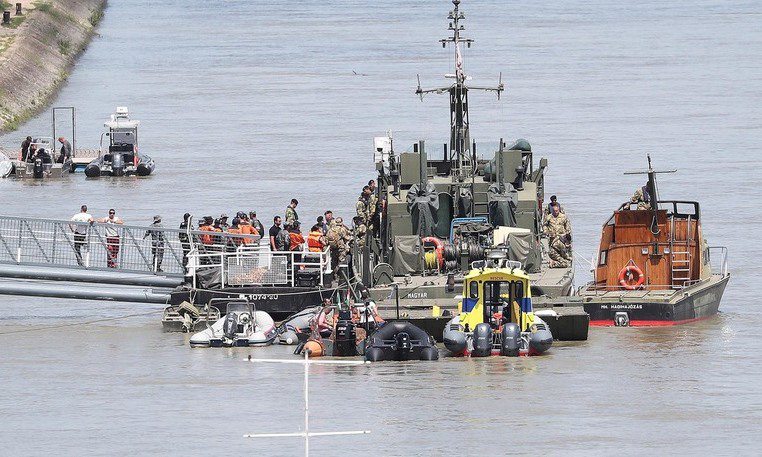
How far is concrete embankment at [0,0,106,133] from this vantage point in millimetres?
90938

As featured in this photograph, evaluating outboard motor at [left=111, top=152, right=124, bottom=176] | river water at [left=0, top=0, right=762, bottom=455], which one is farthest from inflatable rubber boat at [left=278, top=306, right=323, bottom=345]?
outboard motor at [left=111, top=152, right=124, bottom=176]

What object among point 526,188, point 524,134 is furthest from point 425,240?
point 524,134

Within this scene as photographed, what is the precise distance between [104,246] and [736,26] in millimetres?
105721

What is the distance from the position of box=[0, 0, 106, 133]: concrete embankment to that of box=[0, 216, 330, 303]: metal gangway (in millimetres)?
40871

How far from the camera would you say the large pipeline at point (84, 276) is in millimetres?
42156

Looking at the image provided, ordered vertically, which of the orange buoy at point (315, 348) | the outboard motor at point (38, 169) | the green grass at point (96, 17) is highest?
the green grass at point (96, 17)

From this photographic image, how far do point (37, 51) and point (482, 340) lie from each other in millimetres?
74710

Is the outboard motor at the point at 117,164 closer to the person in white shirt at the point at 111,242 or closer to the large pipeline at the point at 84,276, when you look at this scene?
the person in white shirt at the point at 111,242

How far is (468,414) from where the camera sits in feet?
109

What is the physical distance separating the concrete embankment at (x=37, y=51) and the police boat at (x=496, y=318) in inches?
1957

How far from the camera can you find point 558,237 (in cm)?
4206

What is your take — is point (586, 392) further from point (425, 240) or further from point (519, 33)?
point (519, 33)

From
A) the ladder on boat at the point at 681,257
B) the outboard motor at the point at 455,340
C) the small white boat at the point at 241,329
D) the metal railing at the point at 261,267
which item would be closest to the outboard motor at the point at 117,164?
the metal railing at the point at 261,267

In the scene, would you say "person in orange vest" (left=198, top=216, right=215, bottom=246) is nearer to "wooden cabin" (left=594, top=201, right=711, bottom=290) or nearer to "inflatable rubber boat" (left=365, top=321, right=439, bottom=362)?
"inflatable rubber boat" (left=365, top=321, right=439, bottom=362)
